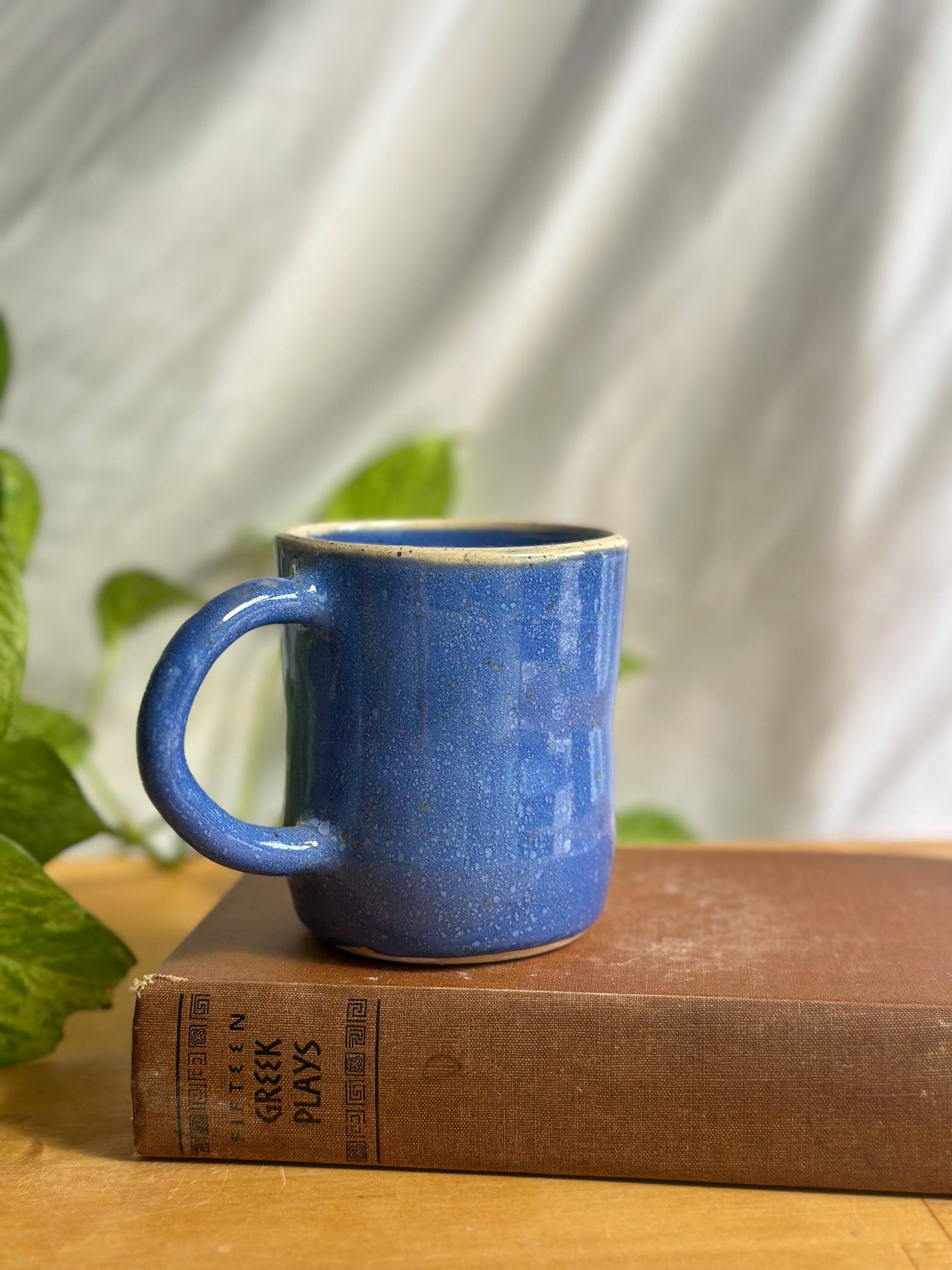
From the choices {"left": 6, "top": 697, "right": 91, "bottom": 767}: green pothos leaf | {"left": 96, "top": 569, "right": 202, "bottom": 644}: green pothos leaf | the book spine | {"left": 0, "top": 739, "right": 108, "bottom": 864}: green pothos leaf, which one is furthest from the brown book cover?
{"left": 96, "top": 569, "right": 202, "bottom": 644}: green pothos leaf

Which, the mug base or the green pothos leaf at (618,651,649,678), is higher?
the green pothos leaf at (618,651,649,678)

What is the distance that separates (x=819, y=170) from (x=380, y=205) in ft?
1.06

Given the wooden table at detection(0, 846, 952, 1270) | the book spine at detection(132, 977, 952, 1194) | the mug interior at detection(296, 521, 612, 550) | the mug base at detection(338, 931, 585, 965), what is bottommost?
the wooden table at detection(0, 846, 952, 1270)

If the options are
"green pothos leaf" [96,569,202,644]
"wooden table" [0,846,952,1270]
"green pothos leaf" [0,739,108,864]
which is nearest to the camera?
"wooden table" [0,846,952,1270]

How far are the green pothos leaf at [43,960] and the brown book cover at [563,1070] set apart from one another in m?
0.05

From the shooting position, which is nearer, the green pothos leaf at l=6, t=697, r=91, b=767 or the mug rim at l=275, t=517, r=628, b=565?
the mug rim at l=275, t=517, r=628, b=565

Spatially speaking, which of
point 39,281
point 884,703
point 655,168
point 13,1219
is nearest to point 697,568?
point 884,703

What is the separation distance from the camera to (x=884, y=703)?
3.13 feet

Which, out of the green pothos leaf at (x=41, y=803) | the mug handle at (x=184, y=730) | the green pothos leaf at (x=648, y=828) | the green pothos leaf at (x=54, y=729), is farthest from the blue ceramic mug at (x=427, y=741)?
the green pothos leaf at (x=648, y=828)

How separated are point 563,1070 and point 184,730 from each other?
0.19 m

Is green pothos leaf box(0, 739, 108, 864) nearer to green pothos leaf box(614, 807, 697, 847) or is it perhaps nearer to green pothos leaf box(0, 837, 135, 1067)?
green pothos leaf box(0, 837, 135, 1067)

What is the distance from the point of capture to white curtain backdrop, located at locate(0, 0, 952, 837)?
2.74 feet

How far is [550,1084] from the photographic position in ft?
1.47

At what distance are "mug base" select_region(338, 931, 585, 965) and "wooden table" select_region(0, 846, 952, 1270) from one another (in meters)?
0.08
